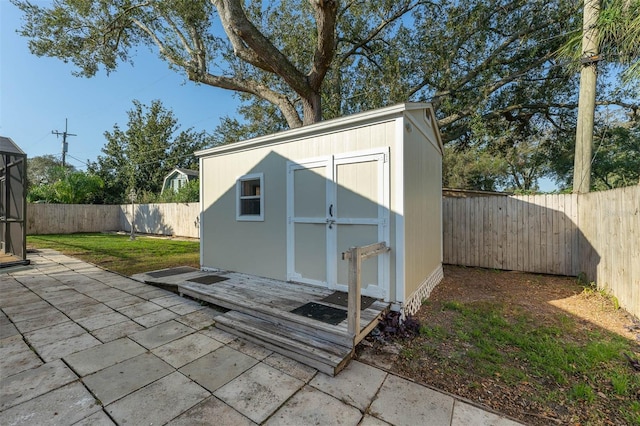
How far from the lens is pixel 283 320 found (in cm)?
288

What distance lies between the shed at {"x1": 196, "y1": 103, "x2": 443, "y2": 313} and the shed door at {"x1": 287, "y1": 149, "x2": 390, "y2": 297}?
0.05 feet

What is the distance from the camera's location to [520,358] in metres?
2.52

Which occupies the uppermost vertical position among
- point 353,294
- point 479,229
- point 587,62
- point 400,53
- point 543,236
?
point 400,53

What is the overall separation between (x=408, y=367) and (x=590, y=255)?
15.3 ft

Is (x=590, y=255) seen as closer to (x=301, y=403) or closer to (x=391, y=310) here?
(x=391, y=310)

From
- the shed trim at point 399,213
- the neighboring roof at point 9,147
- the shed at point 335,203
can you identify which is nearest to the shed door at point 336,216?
the shed at point 335,203

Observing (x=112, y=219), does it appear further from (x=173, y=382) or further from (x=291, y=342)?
(x=291, y=342)

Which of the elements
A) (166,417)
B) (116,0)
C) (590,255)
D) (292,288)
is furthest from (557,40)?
(116,0)

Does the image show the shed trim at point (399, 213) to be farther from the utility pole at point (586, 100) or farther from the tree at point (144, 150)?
the tree at point (144, 150)

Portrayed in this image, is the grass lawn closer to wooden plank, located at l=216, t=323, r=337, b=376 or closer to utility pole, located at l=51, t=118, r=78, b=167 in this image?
wooden plank, located at l=216, t=323, r=337, b=376

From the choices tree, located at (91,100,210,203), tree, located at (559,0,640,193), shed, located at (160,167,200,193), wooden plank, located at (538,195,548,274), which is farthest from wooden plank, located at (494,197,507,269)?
tree, located at (91,100,210,203)

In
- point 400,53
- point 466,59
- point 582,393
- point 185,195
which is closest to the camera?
point 582,393

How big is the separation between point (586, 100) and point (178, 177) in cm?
2139

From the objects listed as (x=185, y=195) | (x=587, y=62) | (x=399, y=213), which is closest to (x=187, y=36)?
(x=185, y=195)
